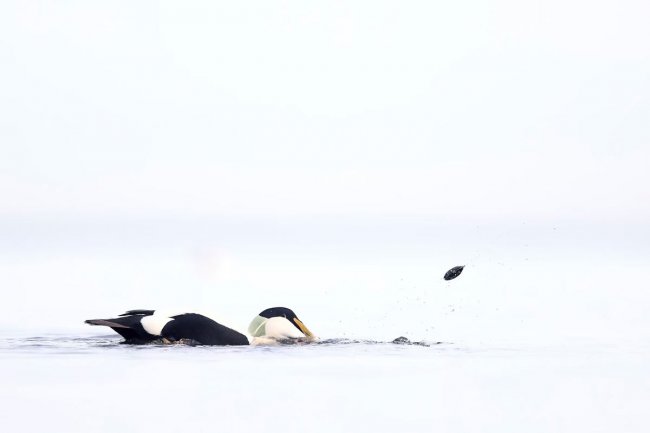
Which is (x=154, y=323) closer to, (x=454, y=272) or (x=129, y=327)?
(x=129, y=327)

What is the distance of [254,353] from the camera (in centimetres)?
1509

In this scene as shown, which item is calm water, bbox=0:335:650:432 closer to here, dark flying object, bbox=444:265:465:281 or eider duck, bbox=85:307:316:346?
eider duck, bbox=85:307:316:346

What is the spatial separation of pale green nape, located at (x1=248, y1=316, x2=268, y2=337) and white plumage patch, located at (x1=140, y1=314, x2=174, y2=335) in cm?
107

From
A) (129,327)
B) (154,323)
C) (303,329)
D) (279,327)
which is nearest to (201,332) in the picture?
(154,323)

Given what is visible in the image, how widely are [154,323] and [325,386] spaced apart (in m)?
3.31

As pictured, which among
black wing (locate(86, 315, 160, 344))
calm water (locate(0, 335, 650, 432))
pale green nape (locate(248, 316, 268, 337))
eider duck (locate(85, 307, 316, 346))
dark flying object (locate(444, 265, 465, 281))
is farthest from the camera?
pale green nape (locate(248, 316, 268, 337))

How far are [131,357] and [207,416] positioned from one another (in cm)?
332

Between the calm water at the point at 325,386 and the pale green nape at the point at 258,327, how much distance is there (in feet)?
1.84

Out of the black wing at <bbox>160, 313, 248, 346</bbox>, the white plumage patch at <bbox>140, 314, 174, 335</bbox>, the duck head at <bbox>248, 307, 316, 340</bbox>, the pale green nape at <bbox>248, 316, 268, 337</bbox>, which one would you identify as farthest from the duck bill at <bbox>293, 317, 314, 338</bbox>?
the white plumage patch at <bbox>140, 314, 174, 335</bbox>

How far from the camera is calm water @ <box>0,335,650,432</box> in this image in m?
11.4

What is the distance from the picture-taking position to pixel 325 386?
Result: 42.5ft

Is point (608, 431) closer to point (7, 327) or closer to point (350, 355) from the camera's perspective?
point (350, 355)

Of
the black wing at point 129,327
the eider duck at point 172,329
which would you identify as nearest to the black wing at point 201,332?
the eider duck at point 172,329

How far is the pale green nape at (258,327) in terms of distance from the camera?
16.1 meters
